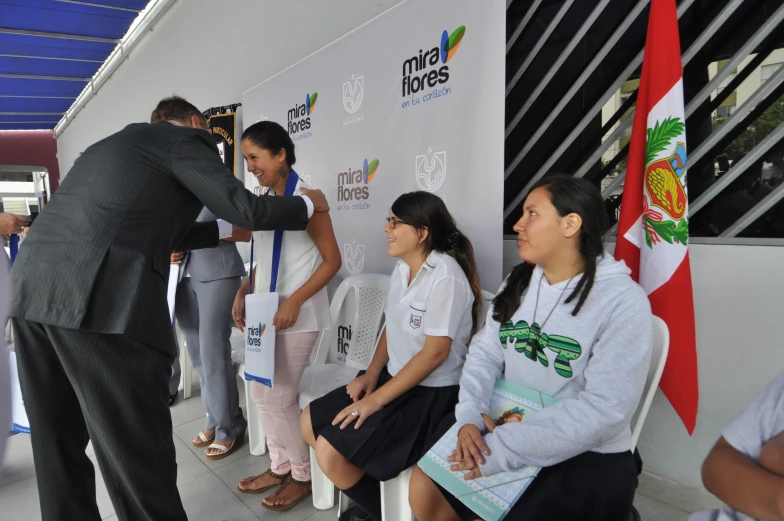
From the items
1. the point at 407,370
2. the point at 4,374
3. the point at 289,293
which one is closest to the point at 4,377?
the point at 4,374

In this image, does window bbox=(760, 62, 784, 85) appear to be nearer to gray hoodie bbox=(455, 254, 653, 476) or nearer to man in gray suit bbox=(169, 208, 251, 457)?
gray hoodie bbox=(455, 254, 653, 476)

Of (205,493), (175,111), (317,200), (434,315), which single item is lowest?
(205,493)

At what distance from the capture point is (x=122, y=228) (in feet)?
3.96

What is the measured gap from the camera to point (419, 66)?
2.13 meters

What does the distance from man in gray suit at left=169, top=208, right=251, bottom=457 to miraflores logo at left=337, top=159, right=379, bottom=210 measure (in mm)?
701

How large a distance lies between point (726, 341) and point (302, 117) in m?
2.61

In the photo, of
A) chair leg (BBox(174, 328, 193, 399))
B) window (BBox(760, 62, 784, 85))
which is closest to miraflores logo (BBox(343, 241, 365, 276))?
chair leg (BBox(174, 328, 193, 399))

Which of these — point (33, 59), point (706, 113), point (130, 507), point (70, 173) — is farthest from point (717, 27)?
point (33, 59)

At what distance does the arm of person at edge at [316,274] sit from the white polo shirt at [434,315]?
31cm

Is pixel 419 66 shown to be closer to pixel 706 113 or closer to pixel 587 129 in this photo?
pixel 587 129

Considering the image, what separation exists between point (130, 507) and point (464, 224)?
1.54m

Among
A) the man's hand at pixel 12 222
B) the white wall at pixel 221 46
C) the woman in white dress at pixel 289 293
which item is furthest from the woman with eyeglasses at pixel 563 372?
the white wall at pixel 221 46

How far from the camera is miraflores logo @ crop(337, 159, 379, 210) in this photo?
2.48 metres

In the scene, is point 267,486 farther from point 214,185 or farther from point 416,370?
point 214,185
